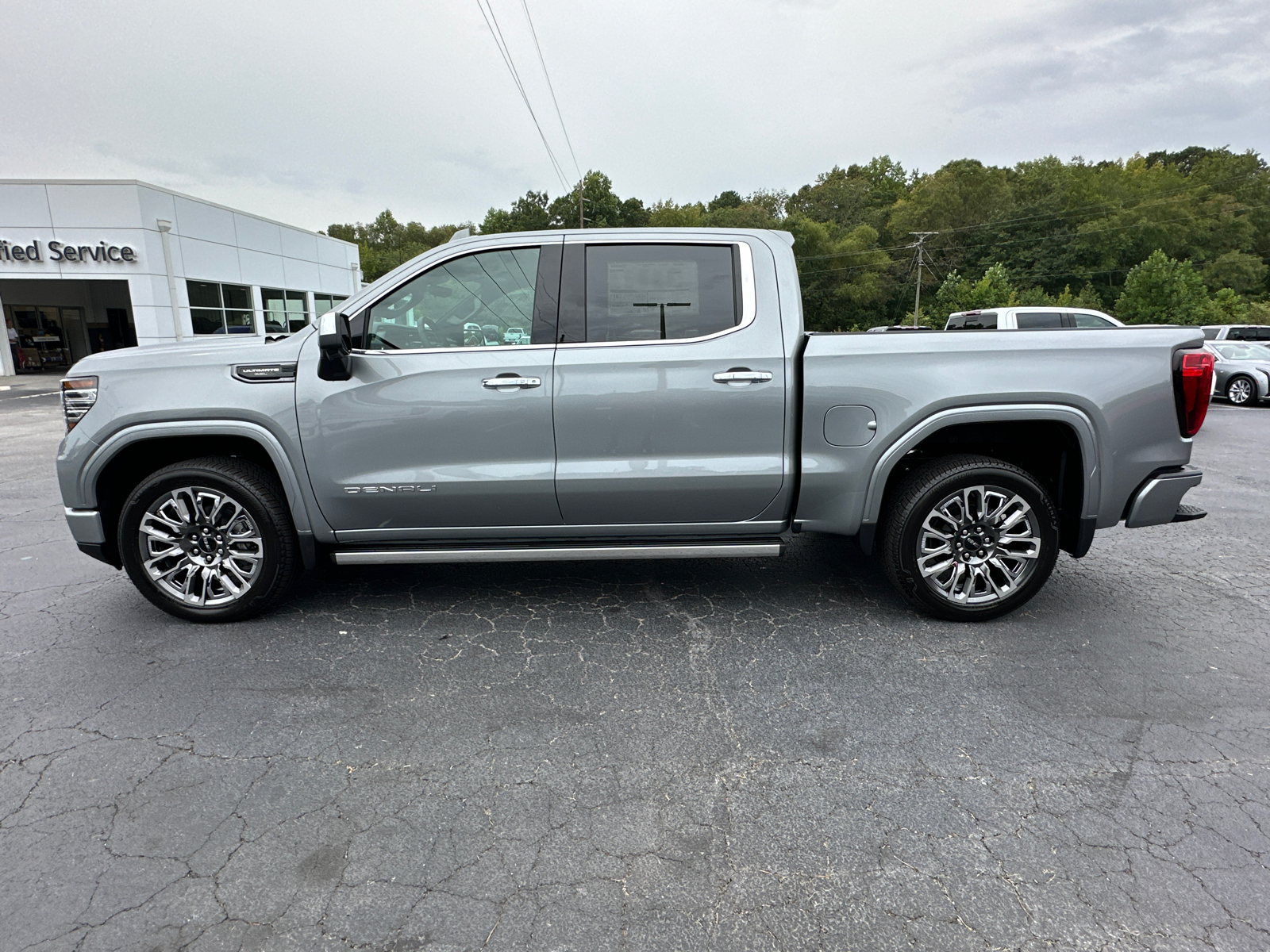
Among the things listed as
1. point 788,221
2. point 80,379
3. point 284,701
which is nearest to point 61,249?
point 80,379

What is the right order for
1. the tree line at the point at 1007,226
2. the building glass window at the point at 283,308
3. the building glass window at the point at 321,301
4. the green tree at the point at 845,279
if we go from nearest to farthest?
the building glass window at the point at 283,308, the building glass window at the point at 321,301, the tree line at the point at 1007,226, the green tree at the point at 845,279

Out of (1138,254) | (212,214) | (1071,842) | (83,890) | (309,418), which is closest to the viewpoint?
(83,890)

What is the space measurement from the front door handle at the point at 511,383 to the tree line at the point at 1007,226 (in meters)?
48.5

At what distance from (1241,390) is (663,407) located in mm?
18346

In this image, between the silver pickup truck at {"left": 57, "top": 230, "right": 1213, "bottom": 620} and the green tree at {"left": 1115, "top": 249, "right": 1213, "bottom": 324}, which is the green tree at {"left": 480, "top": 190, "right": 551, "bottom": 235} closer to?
the green tree at {"left": 1115, "top": 249, "right": 1213, "bottom": 324}

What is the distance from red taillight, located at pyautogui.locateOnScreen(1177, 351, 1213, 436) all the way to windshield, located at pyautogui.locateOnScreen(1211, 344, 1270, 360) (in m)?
16.7

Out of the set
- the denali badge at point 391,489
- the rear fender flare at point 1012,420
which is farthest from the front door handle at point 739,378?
the denali badge at point 391,489

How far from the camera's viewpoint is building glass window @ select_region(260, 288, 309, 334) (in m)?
29.5

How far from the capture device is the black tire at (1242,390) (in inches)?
631

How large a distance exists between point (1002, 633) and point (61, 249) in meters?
29.1

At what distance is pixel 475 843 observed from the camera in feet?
7.74

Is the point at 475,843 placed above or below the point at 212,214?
below

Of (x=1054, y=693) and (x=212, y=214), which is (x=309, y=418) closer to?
(x=1054, y=693)

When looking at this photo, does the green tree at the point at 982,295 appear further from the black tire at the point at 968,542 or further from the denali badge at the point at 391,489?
the denali badge at the point at 391,489
